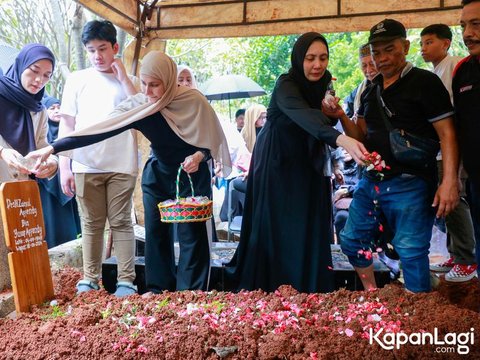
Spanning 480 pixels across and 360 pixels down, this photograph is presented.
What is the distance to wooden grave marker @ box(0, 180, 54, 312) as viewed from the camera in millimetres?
2736

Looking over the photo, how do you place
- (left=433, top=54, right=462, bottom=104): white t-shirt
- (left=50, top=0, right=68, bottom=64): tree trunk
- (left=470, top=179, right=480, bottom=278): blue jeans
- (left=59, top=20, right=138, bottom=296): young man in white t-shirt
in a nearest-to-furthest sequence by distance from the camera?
(left=470, top=179, right=480, bottom=278): blue jeans → (left=59, top=20, right=138, bottom=296): young man in white t-shirt → (left=433, top=54, right=462, bottom=104): white t-shirt → (left=50, top=0, right=68, bottom=64): tree trunk

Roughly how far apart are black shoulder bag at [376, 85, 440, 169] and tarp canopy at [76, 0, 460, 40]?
225cm

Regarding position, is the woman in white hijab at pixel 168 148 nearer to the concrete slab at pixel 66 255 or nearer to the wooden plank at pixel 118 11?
the wooden plank at pixel 118 11

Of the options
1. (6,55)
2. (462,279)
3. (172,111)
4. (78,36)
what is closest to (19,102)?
(172,111)

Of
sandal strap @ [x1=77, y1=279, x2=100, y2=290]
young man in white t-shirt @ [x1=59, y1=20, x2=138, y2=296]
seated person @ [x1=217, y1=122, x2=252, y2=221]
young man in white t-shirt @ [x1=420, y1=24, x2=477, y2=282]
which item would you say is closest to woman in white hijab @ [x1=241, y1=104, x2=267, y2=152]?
seated person @ [x1=217, y1=122, x2=252, y2=221]

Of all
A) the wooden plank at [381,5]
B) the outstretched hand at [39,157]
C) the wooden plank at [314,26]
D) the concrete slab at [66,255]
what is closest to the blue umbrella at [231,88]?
the wooden plank at [314,26]

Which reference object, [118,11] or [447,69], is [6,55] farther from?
[447,69]

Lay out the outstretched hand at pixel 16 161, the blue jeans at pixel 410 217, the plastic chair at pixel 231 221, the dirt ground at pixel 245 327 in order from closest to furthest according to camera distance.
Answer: the dirt ground at pixel 245 327 → the blue jeans at pixel 410 217 → the outstretched hand at pixel 16 161 → the plastic chair at pixel 231 221

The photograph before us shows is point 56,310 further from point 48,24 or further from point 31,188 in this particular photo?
point 48,24

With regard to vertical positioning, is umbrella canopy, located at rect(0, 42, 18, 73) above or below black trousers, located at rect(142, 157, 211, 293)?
→ above

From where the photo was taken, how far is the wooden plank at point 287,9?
467cm

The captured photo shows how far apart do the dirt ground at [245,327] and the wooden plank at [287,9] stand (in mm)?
2910

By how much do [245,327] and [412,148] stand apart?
4.42 ft

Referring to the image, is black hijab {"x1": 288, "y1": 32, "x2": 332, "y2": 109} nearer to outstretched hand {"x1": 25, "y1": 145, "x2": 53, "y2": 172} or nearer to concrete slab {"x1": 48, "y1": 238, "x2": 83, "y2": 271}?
outstretched hand {"x1": 25, "y1": 145, "x2": 53, "y2": 172}
